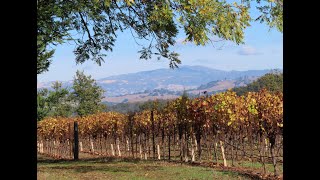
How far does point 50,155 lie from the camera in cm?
3984

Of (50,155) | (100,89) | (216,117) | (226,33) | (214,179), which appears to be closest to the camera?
Result: (226,33)

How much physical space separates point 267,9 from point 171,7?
3.15 metres

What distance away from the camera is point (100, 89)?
296ft

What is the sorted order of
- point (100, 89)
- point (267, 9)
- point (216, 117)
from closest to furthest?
point (267, 9) → point (216, 117) → point (100, 89)

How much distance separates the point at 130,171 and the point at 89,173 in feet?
6.00
